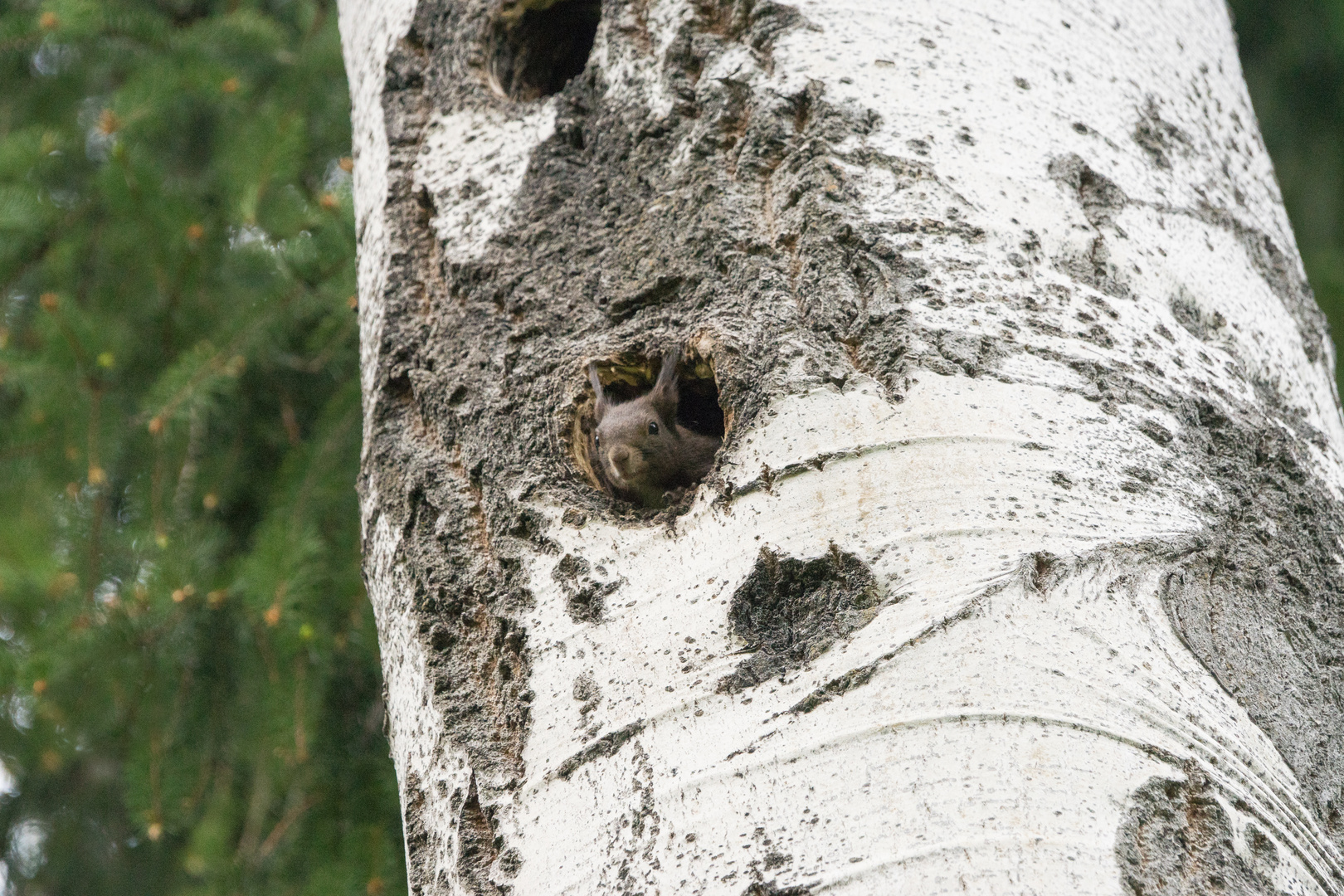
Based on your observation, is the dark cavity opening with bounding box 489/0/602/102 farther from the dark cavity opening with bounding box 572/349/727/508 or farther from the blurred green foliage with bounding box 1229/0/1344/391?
the blurred green foliage with bounding box 1229/0/1344/391

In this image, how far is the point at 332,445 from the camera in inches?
108

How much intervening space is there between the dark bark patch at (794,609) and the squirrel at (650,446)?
1.48ft

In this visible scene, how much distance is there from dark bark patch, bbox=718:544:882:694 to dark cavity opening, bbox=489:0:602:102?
0.94 metres

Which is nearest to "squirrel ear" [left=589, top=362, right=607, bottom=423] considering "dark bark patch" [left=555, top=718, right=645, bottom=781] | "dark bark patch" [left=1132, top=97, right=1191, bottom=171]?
"dark bark patch" [left=555, top=718, right=645, bottom=781]

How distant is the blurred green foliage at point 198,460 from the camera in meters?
2.64

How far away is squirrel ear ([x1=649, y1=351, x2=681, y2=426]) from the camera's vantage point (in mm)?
1790

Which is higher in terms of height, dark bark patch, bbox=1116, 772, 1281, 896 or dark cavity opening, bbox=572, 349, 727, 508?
dark cavity opening, bbox=572, 349, 727, 508

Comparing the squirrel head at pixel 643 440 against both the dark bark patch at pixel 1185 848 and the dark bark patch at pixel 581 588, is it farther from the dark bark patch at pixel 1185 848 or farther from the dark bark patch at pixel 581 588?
the dark bark patch at pixel 1185 848

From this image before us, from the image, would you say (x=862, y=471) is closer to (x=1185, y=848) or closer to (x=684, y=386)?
(x=1185, y=848)

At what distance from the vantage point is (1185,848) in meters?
1.03

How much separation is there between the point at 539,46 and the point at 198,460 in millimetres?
1541

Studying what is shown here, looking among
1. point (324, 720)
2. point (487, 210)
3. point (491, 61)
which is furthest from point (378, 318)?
point (324, 720)

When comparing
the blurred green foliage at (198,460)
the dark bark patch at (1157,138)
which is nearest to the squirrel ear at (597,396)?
the dark bark patch at (1157,138)

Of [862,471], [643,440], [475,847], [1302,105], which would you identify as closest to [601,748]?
[475,847]
